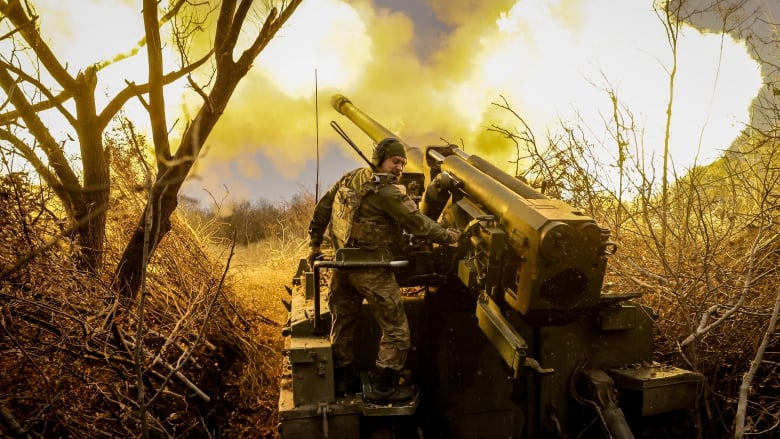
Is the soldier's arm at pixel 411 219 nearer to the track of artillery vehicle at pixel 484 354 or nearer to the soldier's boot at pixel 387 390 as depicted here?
the track of artillery vehicle at pixel 484 354

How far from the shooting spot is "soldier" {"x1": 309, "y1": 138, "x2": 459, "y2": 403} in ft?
13.9

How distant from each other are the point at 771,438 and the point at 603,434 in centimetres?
166

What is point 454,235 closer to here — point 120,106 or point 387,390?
point 387,390

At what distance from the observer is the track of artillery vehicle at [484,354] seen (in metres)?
3.90

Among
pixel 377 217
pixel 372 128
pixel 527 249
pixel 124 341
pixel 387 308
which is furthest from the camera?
pixel 372 128

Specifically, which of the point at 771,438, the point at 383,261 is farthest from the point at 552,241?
the point at 771,438

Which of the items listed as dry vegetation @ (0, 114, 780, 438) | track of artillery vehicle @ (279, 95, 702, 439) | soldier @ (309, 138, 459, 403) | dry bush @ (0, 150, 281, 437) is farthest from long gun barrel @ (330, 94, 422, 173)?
dry bush @ (0, 150, 281, 437)

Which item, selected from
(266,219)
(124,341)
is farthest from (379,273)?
(266,219)

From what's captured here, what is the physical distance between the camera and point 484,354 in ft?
15.8

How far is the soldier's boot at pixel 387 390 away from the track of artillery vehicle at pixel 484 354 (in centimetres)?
6

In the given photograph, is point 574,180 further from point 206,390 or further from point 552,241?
point 206,390

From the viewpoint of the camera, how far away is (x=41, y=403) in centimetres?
449

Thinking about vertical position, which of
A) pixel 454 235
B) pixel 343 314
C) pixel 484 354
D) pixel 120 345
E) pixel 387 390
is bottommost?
pixel 387 390

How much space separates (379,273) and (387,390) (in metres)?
0.84
